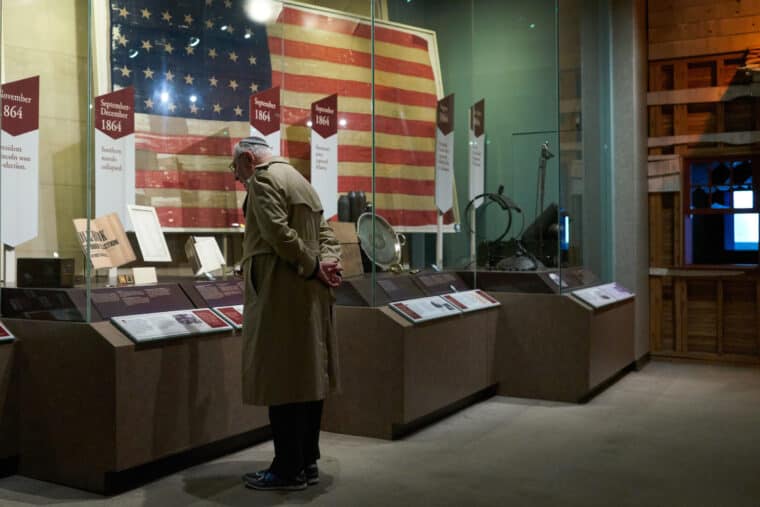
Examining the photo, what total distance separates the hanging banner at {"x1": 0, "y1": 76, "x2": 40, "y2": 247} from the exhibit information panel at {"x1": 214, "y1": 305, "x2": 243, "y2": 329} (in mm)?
899

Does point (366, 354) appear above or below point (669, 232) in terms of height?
below

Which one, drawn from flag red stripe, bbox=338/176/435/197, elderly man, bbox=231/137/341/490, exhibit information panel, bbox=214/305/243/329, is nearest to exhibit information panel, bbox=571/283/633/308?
flag red stripe, bbox=338/176/435/197

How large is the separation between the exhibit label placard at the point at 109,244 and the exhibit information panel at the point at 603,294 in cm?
296

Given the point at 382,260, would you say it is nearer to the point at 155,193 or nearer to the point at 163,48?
the point at 155,193

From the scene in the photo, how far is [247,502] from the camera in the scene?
3.27 m

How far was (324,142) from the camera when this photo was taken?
5.22 m

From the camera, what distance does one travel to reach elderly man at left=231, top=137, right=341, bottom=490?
10.9 feet

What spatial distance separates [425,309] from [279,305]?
4.75 ft

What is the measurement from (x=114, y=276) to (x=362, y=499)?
1.57 m

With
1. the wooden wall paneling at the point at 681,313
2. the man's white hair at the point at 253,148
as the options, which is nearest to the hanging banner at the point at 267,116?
the man's white hair at the point at 253,148

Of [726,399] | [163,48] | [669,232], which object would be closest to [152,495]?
[163,48]

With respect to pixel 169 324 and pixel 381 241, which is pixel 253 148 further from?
pixel 381 241

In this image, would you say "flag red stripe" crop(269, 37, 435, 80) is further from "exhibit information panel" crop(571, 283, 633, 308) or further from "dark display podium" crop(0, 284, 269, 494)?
"dark display podium" crop(0, 284, 269, 494)

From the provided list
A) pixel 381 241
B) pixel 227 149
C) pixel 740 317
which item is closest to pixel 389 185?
pixel 381 241
